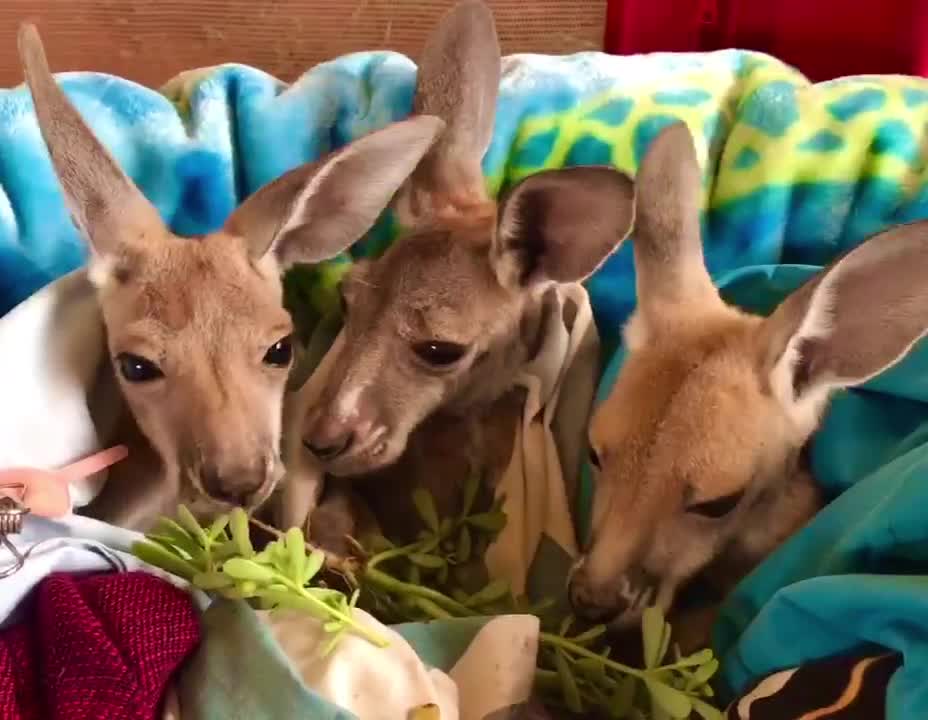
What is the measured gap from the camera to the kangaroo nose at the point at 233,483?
1.02m

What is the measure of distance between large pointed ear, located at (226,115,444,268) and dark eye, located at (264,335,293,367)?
0.30 feet

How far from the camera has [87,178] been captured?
1104 millimetres

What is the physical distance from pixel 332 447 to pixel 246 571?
0.30 metres

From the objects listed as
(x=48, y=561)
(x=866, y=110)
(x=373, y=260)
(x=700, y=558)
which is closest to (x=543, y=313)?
(x=373, y=260)

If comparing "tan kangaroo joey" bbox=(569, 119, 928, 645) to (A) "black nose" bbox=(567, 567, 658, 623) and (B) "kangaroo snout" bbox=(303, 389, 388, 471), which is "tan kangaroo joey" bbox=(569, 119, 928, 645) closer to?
(A) "black nose" bbox=(567, 567, 658, 623)

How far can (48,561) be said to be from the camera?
904 millimetres

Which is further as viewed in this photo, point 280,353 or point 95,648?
point 280,353

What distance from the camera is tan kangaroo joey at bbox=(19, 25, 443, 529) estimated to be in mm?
1050

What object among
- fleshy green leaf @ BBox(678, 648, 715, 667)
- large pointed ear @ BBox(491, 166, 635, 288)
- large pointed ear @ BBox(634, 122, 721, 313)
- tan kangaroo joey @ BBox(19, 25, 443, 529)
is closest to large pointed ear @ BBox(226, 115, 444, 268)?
tan kangaroo joey @ BBox(19, 25, 443, 529)

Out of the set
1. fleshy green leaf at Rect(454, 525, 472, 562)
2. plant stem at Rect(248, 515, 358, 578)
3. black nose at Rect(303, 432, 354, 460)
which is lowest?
fleshy green leaf at Rect(454, 525, 472, 562)

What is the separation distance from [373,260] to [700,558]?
0.48 metres

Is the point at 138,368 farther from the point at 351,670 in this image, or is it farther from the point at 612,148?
the point at 612,148

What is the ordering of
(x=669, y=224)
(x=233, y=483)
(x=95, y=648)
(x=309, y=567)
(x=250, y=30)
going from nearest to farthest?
(x=95, y=648), (x=309, y=567), (x=233, y=483), (x=669, y=224), (x=250, y=30)

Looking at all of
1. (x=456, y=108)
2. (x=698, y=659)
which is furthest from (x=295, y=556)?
(x=456, y=108)
